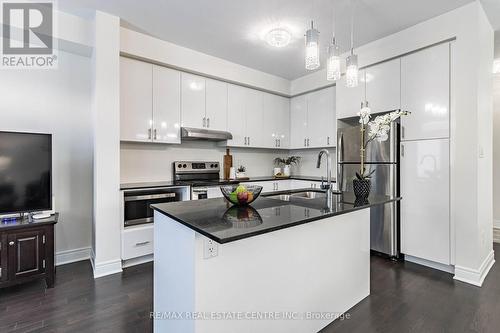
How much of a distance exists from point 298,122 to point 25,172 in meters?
4.08

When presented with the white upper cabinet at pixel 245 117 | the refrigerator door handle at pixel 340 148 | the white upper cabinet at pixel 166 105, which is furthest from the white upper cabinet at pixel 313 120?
the white upper cabinet at pixel 166 105

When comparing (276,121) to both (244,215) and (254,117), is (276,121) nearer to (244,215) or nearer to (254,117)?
(254,117)

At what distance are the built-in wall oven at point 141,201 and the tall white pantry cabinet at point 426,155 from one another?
2965 mm

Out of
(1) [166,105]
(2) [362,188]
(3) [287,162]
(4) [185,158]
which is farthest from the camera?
(3) [287,162]

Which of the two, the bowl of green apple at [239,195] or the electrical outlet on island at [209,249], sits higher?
the bowl of green apple at [239,195]

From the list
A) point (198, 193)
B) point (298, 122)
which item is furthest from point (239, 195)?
point (298, 122)

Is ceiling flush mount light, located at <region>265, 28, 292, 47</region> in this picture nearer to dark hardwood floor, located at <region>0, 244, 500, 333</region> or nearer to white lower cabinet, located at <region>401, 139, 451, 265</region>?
white lower cabinet, located at <region>401, 139, 451, 265</region>

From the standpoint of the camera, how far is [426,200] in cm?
286

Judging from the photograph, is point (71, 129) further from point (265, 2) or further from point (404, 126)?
point (404, 126)

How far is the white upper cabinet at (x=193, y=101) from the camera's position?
360 cm

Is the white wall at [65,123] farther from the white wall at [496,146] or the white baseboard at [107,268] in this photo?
the white wall at [496,146]

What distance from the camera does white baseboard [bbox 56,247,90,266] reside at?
2.96m

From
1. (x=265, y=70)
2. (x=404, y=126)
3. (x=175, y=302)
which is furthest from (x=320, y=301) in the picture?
(x=265, y=70)

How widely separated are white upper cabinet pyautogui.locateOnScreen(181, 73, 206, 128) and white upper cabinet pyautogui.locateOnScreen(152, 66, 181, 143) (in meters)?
0.08
